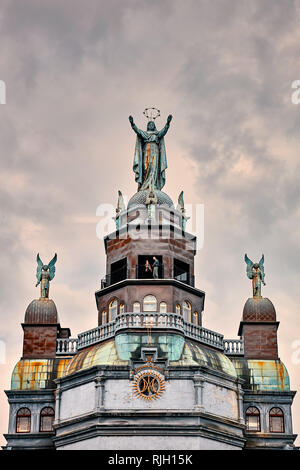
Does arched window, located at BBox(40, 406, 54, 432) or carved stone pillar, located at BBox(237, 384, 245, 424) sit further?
arched window, located at BBox(40, 406, 54, 432)

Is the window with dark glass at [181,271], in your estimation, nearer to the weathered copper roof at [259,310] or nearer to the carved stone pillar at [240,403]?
the weathered copper roof at [259,310]

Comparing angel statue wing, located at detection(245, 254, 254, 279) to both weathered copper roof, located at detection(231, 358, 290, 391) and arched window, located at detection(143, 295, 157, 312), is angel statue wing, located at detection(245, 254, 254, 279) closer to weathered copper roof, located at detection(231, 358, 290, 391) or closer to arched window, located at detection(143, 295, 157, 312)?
weathered copper roof, located at detection(231, 358, 290, 391)

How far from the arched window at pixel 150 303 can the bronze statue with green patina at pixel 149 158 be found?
36.8ft

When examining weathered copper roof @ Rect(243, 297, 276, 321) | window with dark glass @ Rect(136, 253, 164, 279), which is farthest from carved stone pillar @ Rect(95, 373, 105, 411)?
weathered copper roof @ Rect(243, 297, 276, 321)

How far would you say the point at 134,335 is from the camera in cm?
8069

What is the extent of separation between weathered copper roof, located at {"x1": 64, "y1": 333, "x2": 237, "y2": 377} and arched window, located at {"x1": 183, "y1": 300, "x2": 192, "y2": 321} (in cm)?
385

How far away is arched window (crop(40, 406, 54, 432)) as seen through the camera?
82.2 m

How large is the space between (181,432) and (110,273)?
17.0 metres

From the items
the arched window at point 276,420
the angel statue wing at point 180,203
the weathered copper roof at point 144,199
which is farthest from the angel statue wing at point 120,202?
the arched window at point 276,420

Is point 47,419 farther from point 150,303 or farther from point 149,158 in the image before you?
point 149,158

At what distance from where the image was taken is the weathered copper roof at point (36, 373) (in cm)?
8400

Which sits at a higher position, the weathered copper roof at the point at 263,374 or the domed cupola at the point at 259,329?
the domed cupola at the point at 259,329

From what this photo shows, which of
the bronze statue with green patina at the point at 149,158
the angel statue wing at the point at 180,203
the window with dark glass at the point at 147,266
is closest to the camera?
the window with dark glass at the point at 147,266
